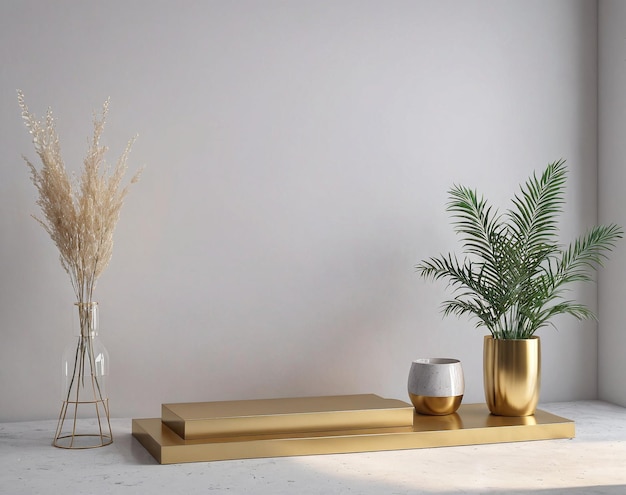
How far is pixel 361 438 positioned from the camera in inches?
108

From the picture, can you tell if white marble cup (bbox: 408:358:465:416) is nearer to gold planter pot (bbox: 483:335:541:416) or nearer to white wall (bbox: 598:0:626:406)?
gold planter pot (bbox: 483:335:541:416)

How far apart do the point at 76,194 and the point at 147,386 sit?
0.82 meters

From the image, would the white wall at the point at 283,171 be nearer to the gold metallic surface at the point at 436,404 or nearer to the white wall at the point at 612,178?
the white wall at the point at 612,178

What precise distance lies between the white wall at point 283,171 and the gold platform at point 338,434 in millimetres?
432

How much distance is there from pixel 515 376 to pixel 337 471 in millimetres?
904

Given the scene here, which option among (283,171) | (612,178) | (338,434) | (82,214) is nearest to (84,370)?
(82,214)

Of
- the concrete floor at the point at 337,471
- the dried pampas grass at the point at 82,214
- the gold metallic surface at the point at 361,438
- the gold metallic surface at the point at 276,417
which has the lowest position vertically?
the concrete floor at the point at 337,471

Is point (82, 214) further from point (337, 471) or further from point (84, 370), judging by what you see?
point (337, 471)

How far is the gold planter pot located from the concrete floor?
213 millimetres

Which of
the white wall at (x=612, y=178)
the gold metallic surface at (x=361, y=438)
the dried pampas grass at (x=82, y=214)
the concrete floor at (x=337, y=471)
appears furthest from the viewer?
the white wall at (x=612, y=178)

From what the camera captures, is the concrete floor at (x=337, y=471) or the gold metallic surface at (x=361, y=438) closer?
the concrete floor at (x=337, y=471)

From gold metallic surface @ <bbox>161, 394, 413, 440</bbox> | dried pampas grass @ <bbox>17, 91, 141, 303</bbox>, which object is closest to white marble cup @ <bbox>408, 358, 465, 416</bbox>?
gold metallic surface @ <bbox>161, 394, 413, 440</bbox>

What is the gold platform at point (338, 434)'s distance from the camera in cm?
261

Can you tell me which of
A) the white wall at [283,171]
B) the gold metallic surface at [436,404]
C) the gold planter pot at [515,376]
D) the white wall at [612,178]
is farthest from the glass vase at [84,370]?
the white wall at [612,178]
